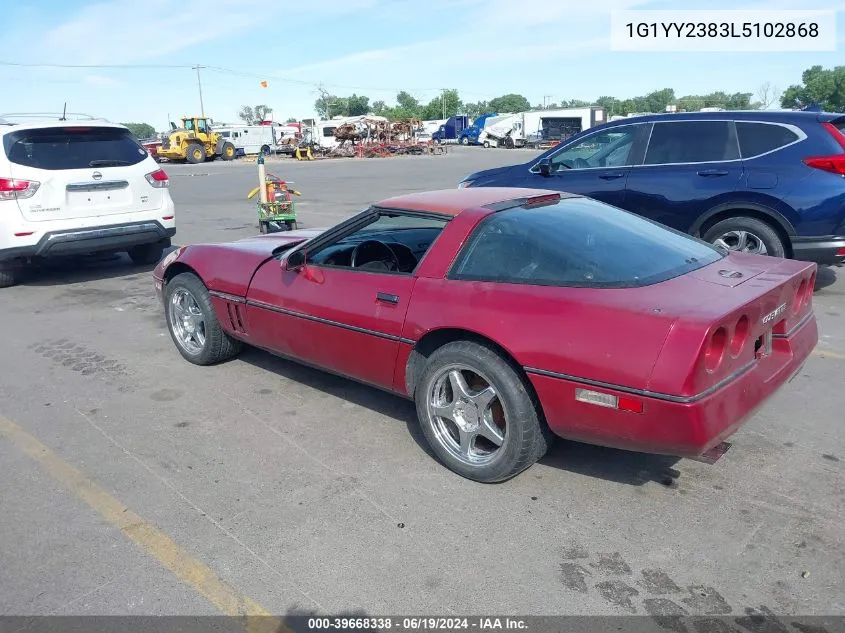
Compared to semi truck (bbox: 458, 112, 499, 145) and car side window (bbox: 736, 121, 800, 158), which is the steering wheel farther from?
semi truck (bbox: 458, 112, 499, 145)

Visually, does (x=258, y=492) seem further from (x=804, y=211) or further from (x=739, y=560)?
(x=804, y=211)

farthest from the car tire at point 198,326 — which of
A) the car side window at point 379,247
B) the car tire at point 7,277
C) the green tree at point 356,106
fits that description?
the green tree at point 356,106

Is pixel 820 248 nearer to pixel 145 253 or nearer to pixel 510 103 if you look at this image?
pixel 145 253

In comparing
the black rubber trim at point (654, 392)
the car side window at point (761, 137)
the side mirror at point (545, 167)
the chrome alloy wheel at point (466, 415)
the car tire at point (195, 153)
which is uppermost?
the car tire at point (195, 153)

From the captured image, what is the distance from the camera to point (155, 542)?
9.91ft

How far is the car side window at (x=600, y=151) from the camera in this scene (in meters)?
7.47

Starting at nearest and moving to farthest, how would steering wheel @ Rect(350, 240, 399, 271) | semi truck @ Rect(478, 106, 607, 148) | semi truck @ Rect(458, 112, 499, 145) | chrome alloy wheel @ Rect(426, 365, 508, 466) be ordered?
chrome alloy wheel @ Rect(426, 365, 508, 466) → steering wheel @ Rect(350, 240, 399, 271) → semi truck @ Rect(478, 106, 607, 148) → semi truck @ Rect(458, 112, 499, 145)

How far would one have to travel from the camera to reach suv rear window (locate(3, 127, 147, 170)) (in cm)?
742

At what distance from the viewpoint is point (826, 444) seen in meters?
3.72

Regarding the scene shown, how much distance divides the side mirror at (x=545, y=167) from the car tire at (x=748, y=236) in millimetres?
1848

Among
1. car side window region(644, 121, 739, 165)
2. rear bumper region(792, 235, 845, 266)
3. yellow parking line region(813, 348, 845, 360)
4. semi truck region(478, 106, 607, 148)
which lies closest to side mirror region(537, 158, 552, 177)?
car side window region(644, 121, 739, 165)

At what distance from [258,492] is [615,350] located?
5.95ft

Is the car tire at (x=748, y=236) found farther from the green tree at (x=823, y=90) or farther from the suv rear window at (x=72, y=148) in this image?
the green tree at (x=823, y=90)

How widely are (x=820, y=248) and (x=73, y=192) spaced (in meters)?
7.52
